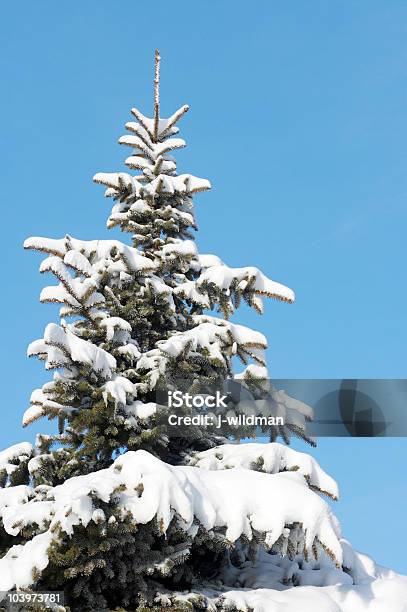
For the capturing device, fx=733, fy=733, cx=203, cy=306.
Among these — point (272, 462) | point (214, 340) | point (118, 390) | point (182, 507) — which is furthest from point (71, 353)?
point (272, 462)

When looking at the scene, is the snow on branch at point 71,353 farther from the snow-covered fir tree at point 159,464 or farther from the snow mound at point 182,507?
the snow mound at point 182,507

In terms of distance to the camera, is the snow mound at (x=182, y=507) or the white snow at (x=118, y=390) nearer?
the snow mound at (x=182, y=507)

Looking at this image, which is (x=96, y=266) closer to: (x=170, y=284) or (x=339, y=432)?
(x=170, y=284)

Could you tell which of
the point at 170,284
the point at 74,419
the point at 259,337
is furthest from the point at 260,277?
the point at 74,419

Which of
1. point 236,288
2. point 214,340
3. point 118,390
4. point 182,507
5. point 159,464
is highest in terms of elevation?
point 236,288

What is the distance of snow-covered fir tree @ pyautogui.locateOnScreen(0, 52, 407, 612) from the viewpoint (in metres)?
8.01

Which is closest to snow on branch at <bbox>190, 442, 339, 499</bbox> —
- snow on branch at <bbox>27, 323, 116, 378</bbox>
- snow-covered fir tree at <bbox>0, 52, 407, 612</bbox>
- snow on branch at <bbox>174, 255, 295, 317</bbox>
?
snow-covered fir tree at <bbox>0, 52, 407, 612</bbox>

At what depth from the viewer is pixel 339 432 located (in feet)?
38.1

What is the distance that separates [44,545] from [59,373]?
3.11 metres

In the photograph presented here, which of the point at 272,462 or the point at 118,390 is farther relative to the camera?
the point at 118,390

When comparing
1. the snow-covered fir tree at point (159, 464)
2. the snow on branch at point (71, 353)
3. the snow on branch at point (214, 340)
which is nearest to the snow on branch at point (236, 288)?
the snow-covered fir tree at point (159, 464)

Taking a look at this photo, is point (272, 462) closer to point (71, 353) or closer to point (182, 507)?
point (182, 507)

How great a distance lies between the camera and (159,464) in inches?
326

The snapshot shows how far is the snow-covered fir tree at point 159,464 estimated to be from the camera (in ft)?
26.3
